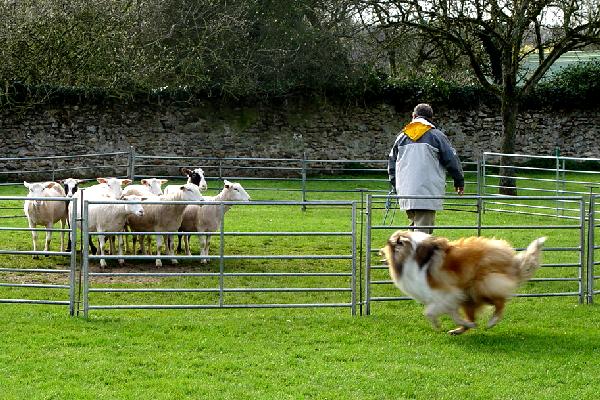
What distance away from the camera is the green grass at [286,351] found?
6.73m

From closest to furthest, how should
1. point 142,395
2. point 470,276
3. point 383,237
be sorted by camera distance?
point 142,395 < point 470,276 < point 383,237

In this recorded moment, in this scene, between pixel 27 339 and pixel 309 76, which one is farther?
pixel 309 76

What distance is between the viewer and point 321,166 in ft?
89.8

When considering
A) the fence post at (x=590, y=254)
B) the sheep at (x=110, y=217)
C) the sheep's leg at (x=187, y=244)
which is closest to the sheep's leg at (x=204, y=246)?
the sheep's leg at (x=187, y=244)

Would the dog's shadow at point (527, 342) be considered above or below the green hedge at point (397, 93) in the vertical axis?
below

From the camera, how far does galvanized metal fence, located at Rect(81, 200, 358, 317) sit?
9.02 m

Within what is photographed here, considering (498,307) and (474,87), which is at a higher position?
(474,87)

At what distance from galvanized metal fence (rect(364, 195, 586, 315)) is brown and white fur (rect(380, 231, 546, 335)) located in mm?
600

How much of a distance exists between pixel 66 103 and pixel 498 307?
19636 millimetres

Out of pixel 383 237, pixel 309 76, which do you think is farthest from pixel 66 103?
pixel 383 237

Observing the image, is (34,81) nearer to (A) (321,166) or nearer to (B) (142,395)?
(A) (321,166)

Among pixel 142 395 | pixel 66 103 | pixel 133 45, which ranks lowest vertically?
pixel 142 395

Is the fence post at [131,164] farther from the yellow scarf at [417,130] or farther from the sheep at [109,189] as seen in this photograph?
the yellow scarf at [417,130]

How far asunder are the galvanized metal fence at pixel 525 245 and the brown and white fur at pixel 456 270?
0.60 metres
